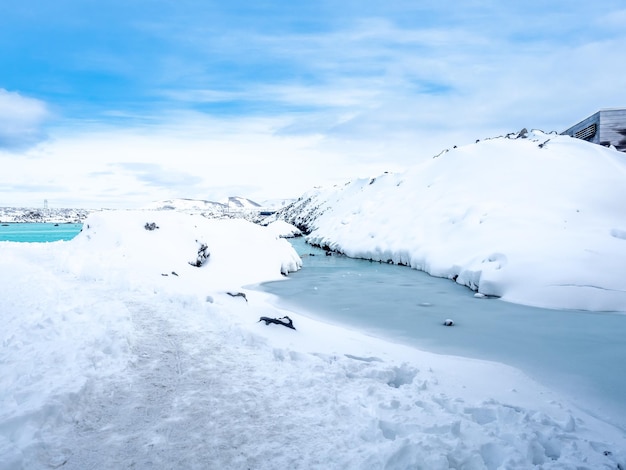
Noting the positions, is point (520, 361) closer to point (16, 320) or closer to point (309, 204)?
point (16, 320)

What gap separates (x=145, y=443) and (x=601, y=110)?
30.4 meters

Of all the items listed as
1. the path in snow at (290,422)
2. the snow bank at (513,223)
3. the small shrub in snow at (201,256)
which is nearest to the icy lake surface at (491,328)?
the snow bank at (513,223)

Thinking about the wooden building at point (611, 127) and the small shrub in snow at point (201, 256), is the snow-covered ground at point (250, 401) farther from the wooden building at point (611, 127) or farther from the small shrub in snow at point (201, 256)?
the wooden building at point (611, 127)

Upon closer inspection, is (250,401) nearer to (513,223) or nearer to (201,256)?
(201,256)

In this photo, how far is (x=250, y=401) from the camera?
4.23m

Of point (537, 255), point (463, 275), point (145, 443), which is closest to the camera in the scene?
point (145, 443)

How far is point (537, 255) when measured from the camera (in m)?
12.3

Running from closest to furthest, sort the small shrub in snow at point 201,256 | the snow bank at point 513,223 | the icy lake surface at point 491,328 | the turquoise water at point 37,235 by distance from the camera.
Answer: the icy lake surface at point 491,328 → the snow bank at point 513,223 → the small shrub in snow at point 201,256 → the turquoise water at point 37,235

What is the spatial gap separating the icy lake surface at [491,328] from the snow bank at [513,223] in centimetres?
116

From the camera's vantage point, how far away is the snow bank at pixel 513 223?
437 inches

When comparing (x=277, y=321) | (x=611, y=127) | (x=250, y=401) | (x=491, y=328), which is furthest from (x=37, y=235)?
(x=611, y=127)

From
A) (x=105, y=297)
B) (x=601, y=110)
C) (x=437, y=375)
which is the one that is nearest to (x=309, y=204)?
(x=601, y=110)

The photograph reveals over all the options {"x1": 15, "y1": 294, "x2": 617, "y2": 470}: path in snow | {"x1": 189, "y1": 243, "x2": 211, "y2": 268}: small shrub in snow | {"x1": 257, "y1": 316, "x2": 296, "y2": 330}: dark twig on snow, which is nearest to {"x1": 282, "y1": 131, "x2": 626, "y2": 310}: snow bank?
{"x1": 257, "y1": 316, "x2": 296, "y2": 330}: dark twig on snow

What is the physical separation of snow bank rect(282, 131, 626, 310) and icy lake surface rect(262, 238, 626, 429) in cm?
116
